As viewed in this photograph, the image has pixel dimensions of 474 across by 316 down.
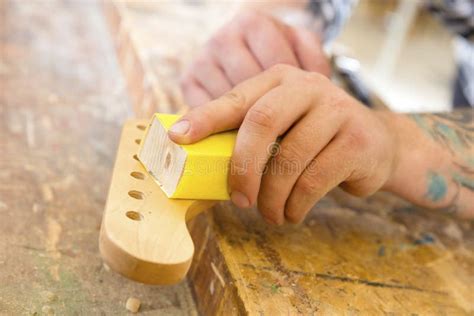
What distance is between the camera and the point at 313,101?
0.75 metres

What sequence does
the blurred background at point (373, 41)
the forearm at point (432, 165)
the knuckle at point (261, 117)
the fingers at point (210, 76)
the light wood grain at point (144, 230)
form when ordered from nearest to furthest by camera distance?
the light wood grain at point (144, 230) → the knuckle at point (261, 117) → the forearm at point (432, 165) → the fingers at point (210, 76) → the blurred background at point (373, 41)

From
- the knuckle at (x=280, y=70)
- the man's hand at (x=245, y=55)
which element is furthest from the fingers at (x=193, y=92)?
the knuckle at (x=280, y=70)

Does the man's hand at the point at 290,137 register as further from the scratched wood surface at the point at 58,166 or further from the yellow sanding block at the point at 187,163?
the scratched wood surface at the point at 58,166

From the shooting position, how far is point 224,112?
28.2 inches

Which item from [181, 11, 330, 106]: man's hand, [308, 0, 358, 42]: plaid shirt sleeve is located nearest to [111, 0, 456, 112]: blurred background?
[308, 0, 358, 42]: plaid shirt sleeve

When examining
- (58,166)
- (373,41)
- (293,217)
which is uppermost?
(293,217)

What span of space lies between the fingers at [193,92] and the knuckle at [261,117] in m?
0.30

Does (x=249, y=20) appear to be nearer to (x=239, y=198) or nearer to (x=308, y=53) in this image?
(x=308, y=53)

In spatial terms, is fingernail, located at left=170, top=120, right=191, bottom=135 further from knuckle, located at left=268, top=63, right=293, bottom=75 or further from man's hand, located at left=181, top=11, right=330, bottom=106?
man's hand, located at left=181, top=11, right=330, bottom=106

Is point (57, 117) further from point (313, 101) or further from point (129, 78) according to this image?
point (313, 101)

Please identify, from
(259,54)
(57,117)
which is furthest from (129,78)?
(259,54)

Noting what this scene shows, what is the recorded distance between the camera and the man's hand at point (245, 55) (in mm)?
999

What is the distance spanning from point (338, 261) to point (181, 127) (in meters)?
0.32

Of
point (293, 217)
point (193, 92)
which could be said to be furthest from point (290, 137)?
point (193, 92)
